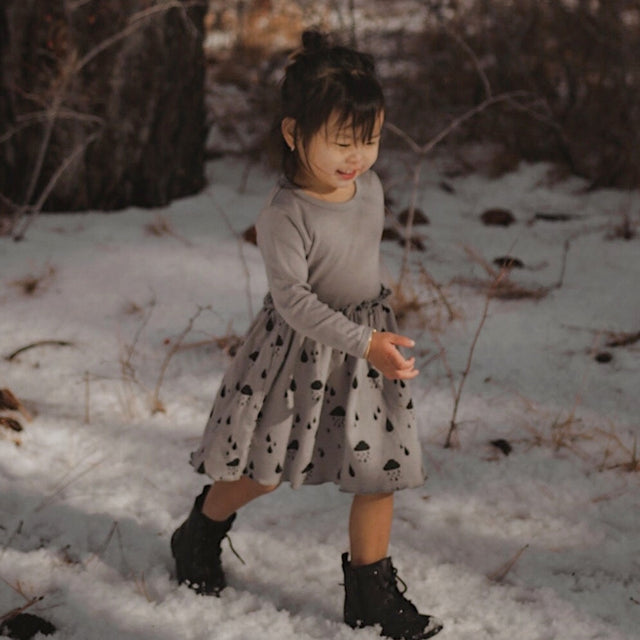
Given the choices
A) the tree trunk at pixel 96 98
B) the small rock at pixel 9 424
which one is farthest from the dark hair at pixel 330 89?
the tree trunk at pixel 96 98

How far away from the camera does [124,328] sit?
99.1 inches

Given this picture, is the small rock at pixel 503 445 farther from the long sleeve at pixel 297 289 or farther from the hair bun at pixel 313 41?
the hair bun at pixel 313 41

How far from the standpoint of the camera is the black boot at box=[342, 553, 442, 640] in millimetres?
1446

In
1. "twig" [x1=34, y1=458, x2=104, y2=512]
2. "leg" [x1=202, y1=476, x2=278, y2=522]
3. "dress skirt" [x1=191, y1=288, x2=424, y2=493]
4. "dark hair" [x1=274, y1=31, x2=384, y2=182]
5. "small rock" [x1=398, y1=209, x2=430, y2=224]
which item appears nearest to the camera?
"dark hair" [x1=274, y1=31, x2=384, y2=182]

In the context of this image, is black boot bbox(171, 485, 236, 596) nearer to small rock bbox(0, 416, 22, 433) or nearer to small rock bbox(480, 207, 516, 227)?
small rock bbox(0, 416, 22, 433)

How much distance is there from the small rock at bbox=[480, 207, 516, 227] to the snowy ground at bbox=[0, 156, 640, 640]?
18cm

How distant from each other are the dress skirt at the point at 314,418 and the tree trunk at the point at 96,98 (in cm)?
170

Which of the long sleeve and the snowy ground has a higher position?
the long sleeve

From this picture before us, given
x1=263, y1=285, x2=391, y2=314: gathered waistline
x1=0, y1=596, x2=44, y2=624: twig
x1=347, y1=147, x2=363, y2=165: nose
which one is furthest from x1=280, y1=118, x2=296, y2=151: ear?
x1=0, y1=596, x2=44, y2=624: twig

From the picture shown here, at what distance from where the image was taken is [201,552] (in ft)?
5.11

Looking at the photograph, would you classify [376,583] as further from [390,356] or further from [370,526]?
[390,356]

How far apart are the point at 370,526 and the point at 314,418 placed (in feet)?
0.76

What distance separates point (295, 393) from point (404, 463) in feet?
0.75

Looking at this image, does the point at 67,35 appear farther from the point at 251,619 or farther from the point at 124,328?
the point at 251,619
